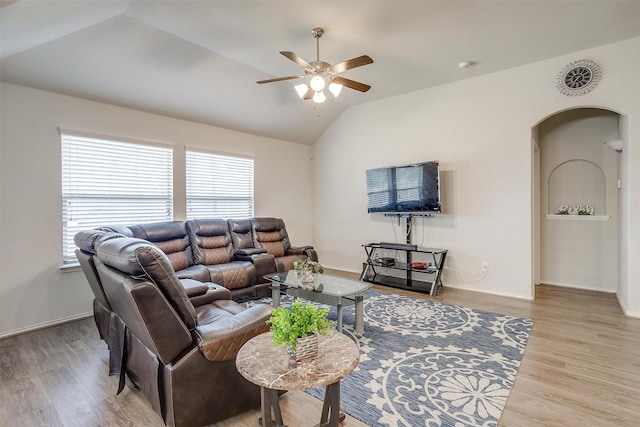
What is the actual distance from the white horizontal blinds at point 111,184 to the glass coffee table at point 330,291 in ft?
7.60

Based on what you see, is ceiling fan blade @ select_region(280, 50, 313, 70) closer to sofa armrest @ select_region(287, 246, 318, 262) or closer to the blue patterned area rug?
the blue patterned area rug

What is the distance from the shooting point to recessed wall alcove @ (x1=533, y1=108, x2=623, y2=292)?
4513mm

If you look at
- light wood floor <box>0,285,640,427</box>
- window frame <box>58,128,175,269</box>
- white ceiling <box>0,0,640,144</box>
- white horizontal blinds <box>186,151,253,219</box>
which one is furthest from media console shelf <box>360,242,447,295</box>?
window frame <box>58,128,175,269</box>

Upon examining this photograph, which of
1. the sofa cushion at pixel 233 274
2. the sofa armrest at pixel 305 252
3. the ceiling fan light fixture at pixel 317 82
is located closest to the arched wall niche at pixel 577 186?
the sofa armrest at pixel 305 252

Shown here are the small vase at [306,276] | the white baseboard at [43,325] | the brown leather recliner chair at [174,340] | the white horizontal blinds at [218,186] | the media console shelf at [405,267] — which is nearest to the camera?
the brown leather recliner chair at [174,340]

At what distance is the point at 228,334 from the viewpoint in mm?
1872

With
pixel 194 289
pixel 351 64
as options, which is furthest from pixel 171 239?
pixel 351 64

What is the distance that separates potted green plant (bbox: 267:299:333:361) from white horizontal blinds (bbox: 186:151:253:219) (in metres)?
4.13

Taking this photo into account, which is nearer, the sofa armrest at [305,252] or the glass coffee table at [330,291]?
the glass coffee table at [330,291]

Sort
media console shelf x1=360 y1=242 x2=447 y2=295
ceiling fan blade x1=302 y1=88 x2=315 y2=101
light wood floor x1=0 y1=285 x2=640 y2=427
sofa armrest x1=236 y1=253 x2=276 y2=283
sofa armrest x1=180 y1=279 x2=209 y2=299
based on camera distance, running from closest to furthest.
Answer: light wood floor x1=0 y1=285 x2=640 y2=427 → sofa armrest x1=180 y1=279 x2=209 y2=299 → ceiling fan blade x1=302 y1=88 x2=315 y2=101 → sofa armrest x1=236 y1=253 x2=276 y2=283 → media console shelf x1=360 y1=242 x2=447 y2=295

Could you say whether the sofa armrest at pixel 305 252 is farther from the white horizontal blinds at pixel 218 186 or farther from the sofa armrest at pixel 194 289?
the sofa armrest at pixel 194 289

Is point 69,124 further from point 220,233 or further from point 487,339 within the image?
point 487,339

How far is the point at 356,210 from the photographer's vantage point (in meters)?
6.14

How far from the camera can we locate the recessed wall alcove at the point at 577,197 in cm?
451
